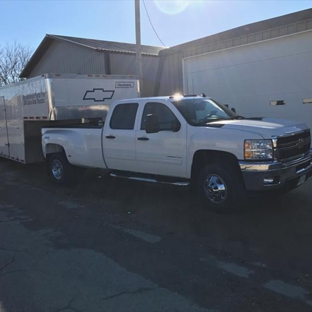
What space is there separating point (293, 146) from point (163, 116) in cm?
224

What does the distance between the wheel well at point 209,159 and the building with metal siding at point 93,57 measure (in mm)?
11690

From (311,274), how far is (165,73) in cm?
1137

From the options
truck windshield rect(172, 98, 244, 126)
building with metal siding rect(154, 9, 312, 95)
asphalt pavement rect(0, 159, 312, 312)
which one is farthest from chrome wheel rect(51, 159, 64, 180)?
building with metal siding rect(154, 9, 312, 95)

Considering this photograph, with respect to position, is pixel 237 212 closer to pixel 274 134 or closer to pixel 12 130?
pixel 274 134

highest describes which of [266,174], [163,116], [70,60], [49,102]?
[70,60]

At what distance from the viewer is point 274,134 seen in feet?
17.3

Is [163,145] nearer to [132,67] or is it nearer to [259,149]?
[259,149]

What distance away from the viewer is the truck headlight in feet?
17.1

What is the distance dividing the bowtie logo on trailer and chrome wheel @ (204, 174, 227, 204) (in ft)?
16.2

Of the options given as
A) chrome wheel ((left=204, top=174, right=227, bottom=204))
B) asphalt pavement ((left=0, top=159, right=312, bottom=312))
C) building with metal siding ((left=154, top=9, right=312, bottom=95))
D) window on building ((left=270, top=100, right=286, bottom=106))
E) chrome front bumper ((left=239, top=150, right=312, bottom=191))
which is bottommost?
Result: asphalt pavement ((left=0, top=159, right=312, bottom=312))

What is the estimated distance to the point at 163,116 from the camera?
255 inches

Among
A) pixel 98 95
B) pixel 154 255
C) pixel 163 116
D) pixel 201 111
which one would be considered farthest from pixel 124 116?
pixel 154 255

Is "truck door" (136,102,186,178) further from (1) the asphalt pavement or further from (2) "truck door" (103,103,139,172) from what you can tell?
(1) the asphalt pavement

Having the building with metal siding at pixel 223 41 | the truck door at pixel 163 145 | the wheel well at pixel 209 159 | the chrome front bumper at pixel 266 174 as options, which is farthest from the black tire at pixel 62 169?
the building with metal siding at pixel 223 41
